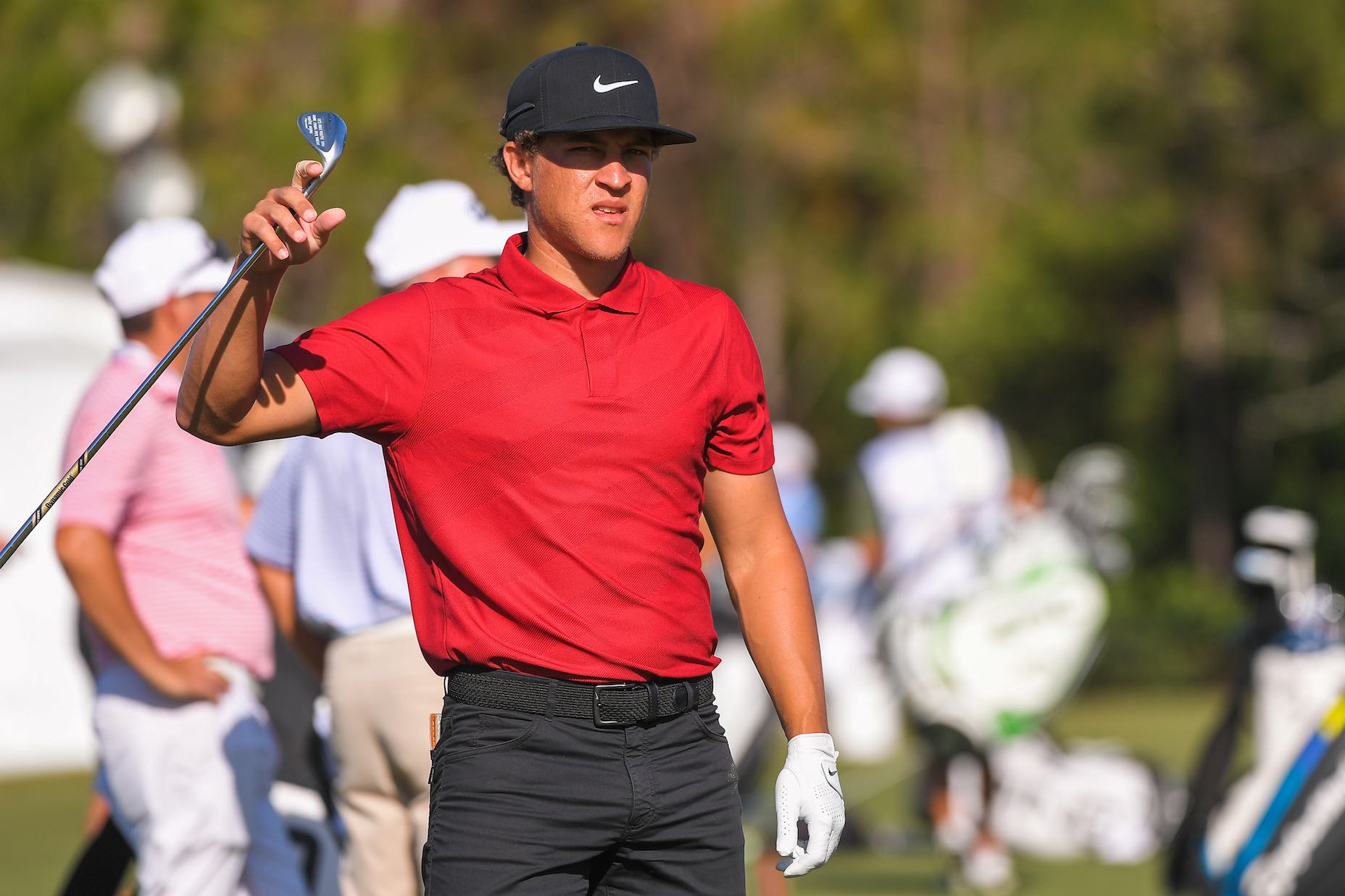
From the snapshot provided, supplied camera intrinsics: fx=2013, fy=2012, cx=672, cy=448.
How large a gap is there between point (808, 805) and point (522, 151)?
1.23 meters

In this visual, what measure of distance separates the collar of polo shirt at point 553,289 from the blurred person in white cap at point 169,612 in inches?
64.2

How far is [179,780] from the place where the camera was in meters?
4.79

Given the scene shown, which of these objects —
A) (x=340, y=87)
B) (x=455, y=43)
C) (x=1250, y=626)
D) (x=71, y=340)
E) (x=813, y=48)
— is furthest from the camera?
(x=813, y=48)

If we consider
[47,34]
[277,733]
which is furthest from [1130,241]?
[277,733]

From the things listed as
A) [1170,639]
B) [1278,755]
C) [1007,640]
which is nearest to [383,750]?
[1278,755]

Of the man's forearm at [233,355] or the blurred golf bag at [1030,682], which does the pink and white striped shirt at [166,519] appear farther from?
the blurred golf bag at [1030,682]

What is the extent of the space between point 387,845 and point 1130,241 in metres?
17.1

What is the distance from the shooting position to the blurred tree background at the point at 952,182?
49.0 feet

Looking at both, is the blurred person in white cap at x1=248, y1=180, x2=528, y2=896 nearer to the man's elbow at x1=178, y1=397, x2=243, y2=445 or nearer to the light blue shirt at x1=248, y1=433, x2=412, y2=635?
the light blue shirt at x1=248, y1=433, x2=412, y2=635

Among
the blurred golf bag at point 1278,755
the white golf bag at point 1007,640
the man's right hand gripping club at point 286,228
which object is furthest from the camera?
the white golf bag at point 1007,640

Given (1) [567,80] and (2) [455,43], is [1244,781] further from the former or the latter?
(2) [455,43]

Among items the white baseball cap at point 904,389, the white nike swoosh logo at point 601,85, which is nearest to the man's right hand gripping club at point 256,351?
the white nike swoosh logo at point 601,85

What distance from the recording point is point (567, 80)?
3.38m

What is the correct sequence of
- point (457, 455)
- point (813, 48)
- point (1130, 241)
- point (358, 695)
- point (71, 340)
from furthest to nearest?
point (813, 48) < point (1130, 241) < point (71, 340) < point (358, 695) < point (457, 455)
